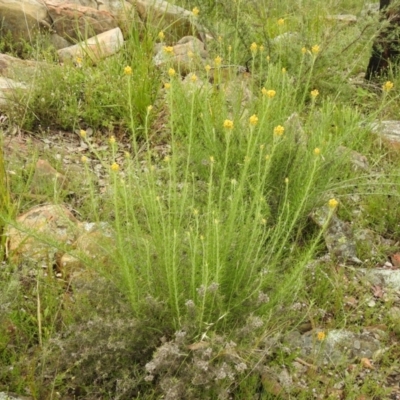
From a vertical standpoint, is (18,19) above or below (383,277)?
above

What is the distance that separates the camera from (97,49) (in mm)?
4605

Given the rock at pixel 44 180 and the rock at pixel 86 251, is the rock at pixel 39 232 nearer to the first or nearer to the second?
the rock at pixel 86 251

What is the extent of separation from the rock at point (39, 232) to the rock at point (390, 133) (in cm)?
214

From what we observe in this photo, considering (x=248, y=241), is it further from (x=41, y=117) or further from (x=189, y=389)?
(x=41, y=117)

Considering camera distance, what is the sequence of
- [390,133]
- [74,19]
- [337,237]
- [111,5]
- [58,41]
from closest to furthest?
1. [337,237]
2. [390,133]
3. [58,41]
4. [74,19]
5. [111,5]

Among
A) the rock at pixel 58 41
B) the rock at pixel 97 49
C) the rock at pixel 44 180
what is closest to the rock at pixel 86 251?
the rock at pixel 44 180

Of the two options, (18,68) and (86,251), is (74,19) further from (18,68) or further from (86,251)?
(86,251)

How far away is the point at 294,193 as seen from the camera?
3.00m

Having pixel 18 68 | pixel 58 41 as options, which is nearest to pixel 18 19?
pixel 58 41

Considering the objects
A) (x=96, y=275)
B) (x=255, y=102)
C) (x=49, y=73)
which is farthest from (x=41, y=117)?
(x=96, y=275)

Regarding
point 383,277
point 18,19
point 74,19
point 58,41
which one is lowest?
point 383,277

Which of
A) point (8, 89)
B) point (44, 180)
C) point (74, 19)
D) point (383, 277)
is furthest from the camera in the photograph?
point (74, 19)

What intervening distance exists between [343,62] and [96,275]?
2.88 meters

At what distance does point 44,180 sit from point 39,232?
74cm
